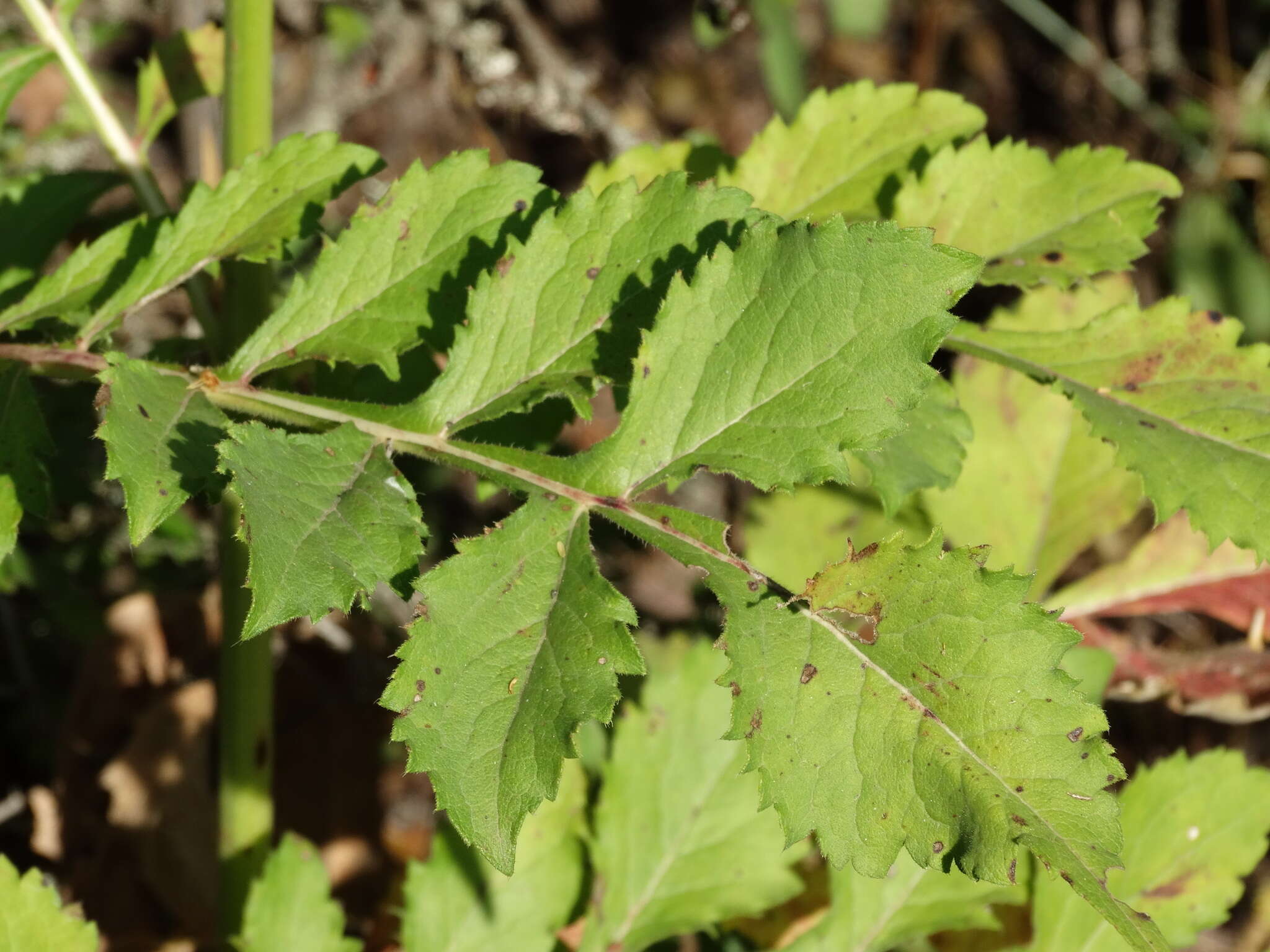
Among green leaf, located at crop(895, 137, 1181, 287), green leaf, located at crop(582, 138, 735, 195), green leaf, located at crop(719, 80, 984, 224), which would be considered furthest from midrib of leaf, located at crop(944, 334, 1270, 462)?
green leaf, located at crop(582, 138, 735, 195)

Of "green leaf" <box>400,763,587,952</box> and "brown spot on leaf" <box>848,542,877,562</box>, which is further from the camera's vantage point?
"green leaf" <box>400,763,587,952</box>

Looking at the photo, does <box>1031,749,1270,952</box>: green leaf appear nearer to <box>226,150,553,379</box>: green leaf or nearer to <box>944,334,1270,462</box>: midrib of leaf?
<box>944,334,1270,462</box>: midrib of leaf

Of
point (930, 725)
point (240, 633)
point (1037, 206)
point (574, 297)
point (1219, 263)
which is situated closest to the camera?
point (930, 725)

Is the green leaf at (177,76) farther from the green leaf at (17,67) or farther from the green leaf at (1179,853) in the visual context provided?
the green leaf at (1179,853)

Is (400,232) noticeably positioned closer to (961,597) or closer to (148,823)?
(961,597)

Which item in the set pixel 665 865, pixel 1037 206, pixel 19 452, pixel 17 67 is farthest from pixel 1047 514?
pixel 17 67

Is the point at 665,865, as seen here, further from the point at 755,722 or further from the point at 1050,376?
the point at 1050,376

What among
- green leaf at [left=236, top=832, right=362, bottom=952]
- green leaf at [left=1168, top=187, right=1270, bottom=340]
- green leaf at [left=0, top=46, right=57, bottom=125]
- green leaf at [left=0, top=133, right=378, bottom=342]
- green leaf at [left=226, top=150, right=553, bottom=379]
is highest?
green leaf at [left=0, top=46, right=57, bottom=125]
